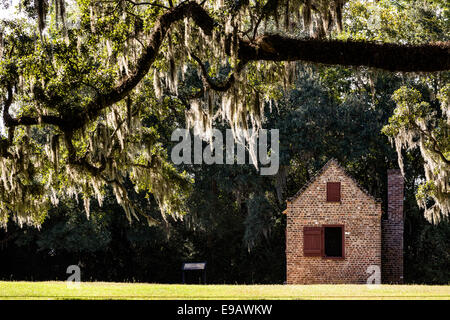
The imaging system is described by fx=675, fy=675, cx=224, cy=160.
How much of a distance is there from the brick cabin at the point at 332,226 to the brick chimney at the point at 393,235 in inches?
67.4

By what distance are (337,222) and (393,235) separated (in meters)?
2.94

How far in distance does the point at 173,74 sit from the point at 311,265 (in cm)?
1479

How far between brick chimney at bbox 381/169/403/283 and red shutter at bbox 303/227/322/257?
312 cm

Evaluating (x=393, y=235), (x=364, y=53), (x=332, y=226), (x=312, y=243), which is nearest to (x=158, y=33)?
(x=364, y=53)

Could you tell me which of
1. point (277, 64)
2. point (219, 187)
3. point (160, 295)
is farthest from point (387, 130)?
point (219, 187)

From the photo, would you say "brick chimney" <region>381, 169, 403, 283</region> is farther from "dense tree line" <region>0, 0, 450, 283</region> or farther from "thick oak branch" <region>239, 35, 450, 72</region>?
"thick oak branch" <region>239, 35, 450, 72</region>

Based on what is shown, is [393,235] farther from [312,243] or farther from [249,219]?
[249,219]

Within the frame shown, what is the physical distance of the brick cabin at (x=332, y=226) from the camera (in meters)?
25.2

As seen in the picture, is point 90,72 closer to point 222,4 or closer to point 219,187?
point 222,4

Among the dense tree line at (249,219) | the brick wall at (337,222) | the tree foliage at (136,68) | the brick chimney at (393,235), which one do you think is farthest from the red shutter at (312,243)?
the tree foliage at (136,68)

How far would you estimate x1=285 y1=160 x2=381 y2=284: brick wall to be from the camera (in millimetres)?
25141

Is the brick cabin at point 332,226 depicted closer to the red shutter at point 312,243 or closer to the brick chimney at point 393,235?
the red shutter at point 312,243

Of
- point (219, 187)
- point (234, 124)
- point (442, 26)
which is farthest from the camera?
point (219, 187)

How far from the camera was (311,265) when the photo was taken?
25281 mm
